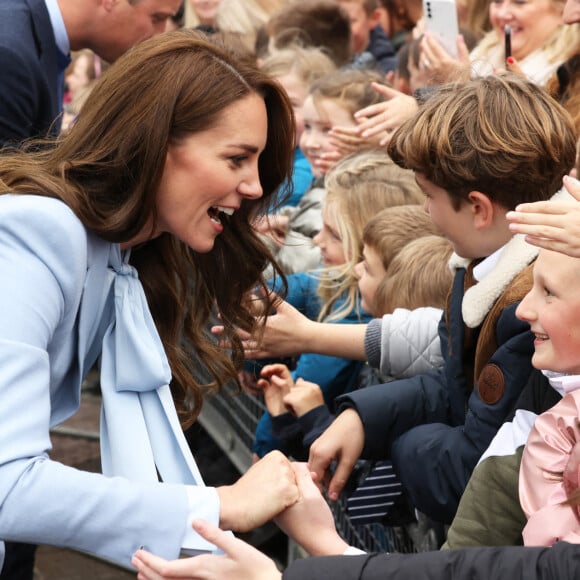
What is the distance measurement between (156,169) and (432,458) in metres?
0.99

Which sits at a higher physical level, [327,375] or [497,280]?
[497,280]

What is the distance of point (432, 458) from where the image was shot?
9.21 feet

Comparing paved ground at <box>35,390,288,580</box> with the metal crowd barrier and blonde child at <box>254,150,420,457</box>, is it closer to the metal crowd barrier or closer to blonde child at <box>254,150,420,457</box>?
the metal crowd barrier

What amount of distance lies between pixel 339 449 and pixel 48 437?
1003 mm

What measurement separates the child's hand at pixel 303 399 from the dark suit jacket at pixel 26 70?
3.83 ft

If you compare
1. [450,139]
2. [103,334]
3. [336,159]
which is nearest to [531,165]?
[450,139]

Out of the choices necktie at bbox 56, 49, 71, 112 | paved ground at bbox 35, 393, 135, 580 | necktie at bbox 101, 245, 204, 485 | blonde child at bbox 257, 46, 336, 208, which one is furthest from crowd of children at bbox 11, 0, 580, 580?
paved ground at bbox 35, 393, 135, 580

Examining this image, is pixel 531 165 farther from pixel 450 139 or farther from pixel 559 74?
Answer: pixel 559 74

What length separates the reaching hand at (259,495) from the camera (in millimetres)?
2348

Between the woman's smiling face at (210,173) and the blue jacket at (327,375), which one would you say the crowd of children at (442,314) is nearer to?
the blue jacket at (327,375)

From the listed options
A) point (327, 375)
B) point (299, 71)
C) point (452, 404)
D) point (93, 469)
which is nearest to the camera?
point (452, 404)

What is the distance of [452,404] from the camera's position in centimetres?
306

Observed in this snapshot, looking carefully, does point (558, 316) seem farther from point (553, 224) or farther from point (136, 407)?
point (136, 407)

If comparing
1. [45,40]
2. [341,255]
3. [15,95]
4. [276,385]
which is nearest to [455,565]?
[276,385]
